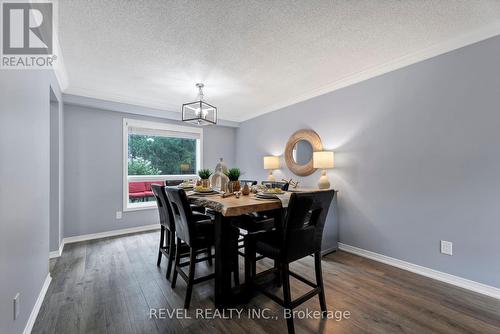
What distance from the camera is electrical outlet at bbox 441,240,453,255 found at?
2216mm

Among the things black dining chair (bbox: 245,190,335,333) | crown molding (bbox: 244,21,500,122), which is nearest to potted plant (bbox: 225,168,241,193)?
black dining chair (bbox: 245,190,335,333)

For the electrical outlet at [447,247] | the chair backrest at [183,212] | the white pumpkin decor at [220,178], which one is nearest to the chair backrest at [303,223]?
the chair backrest at [183,212]

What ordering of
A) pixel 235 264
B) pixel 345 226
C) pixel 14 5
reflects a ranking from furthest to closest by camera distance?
pixel 345 226
pixel 235 264
pixel 14 5

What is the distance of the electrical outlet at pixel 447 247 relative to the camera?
222 cm

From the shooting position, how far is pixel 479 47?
2066 mm

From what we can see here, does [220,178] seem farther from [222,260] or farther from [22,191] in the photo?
[22,191]

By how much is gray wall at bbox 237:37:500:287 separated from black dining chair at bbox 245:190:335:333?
4.94ft

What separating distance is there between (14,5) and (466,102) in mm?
3867

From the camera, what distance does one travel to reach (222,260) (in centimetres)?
179

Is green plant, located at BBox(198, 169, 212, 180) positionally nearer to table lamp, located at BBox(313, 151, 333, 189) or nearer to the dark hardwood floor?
the dark hardwood floor

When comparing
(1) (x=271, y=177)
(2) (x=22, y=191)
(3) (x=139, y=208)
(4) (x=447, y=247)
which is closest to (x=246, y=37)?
(2) (x=22, y=191)

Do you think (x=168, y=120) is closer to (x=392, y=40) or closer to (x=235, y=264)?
(x=235, y=264)

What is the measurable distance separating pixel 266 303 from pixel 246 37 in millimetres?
2540

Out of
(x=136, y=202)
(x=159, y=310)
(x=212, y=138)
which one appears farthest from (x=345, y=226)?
(x=136, y=202)
